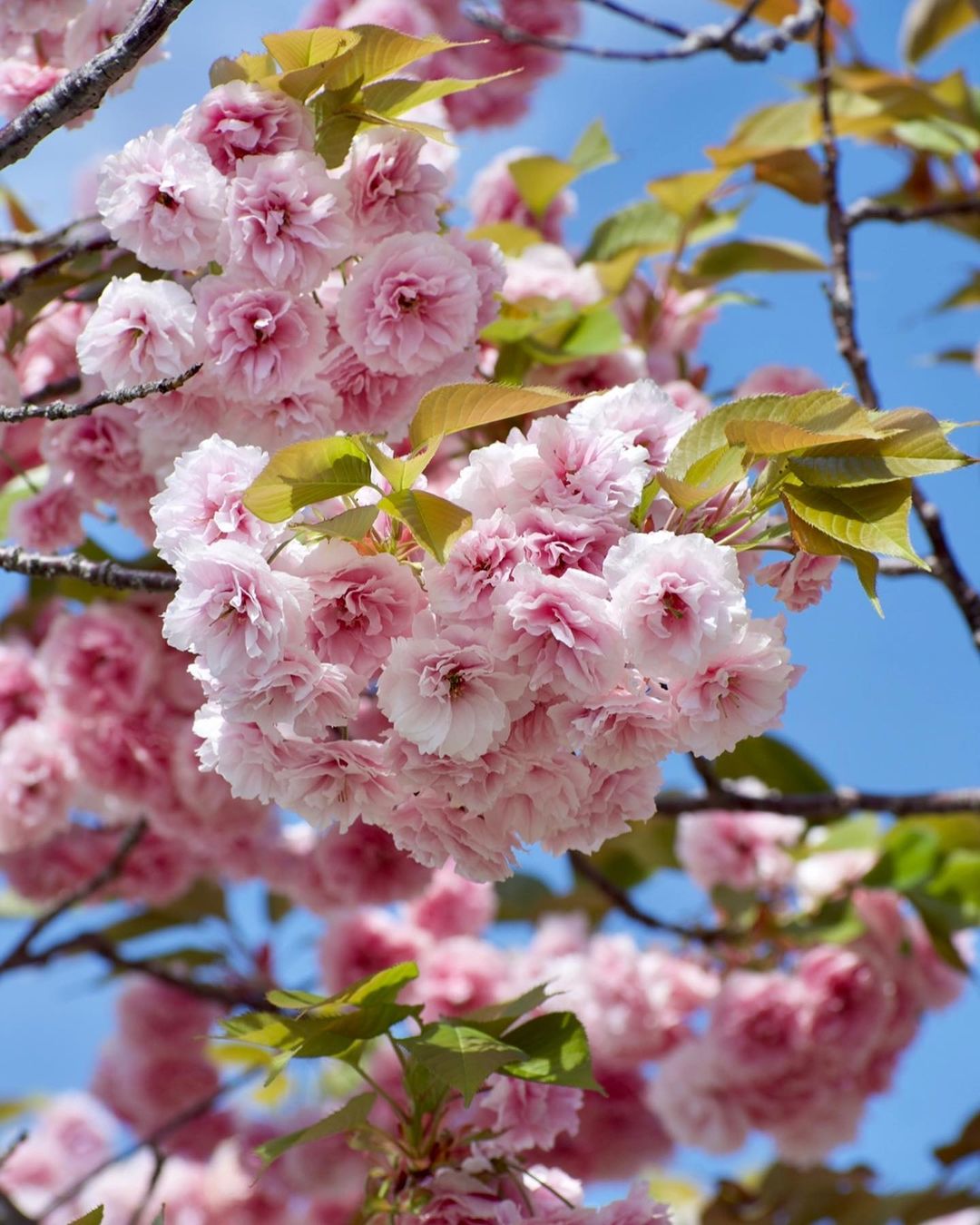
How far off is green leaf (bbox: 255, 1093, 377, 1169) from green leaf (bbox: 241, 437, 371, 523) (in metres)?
0.58

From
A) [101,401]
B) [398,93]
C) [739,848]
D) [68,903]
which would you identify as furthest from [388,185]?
[739,848]

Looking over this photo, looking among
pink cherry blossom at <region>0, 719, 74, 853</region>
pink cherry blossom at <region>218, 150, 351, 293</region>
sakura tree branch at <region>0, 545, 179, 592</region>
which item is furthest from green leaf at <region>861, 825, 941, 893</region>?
pink cherry blossom at <region>218, 150, 351, 293</region>

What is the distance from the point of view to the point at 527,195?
2.30 meters

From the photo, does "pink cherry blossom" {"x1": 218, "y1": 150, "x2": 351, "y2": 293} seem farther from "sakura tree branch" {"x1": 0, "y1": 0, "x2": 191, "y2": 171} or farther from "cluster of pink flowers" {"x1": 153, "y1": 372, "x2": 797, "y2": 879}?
"cluster of pink flowers" {"x1": 153, "y1": 372, "x2": 797, "y2": 879}

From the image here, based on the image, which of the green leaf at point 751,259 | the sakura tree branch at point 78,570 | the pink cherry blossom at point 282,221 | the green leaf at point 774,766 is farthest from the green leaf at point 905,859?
the pink cherry blossom at point 282,221

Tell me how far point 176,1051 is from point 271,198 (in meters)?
2.40

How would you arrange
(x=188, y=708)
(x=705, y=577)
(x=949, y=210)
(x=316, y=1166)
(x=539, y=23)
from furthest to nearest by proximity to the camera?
(x=539, y=23) → (x=316, y=1166) → (x=949, y=210) → (x=188, y=708) → (x=705, y=577)

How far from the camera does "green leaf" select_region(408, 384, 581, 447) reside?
98cm

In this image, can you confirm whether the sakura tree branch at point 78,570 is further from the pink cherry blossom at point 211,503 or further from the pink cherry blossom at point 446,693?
the pink cherry blossom at point 446,693

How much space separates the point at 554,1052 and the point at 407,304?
0.70 metres

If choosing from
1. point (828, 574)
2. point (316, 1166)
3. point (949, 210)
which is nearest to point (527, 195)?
point (949, 210)

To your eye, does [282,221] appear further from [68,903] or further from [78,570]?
[68,903]

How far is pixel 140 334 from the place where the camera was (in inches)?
49.3

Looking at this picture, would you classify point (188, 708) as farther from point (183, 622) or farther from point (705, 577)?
point (705, 577)
